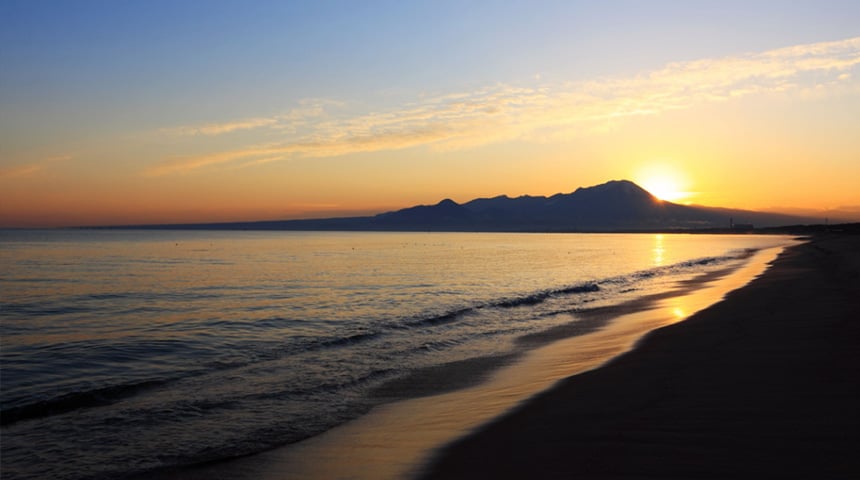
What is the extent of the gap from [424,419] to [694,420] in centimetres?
393

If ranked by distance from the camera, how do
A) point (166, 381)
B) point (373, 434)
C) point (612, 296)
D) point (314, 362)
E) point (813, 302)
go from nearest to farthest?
point (373, 434) → point (166, 381) → point (314, 362) → point (813, 302) → point (612, 296)

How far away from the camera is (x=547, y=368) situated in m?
13.2

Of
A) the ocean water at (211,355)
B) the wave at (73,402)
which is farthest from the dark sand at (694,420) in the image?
the wave at (73,402)

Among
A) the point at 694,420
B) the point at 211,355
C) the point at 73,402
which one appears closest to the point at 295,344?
the point at 211,355

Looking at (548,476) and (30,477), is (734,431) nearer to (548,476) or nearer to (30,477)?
(548,476)

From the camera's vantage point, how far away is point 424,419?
9367 millimetres

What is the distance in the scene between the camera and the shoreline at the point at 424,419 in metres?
7.24

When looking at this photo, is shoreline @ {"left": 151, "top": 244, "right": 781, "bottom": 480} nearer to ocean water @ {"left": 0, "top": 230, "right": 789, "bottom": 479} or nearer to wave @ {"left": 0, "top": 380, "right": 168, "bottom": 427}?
ocean water @ {"left": 0, "top": 230, "right": 789, "bottom": 479}

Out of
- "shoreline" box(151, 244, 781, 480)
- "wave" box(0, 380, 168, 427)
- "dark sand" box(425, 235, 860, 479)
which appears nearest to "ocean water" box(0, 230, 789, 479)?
"wave" box(0, 380, 168, 427)

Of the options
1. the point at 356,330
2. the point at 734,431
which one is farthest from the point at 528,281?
the point at 734,431

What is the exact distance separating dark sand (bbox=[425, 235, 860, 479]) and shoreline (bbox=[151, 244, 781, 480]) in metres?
0.47

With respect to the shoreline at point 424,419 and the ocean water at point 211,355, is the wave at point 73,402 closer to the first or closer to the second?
the ocean water at point 211,355

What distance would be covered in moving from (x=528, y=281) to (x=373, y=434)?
33.3 meters

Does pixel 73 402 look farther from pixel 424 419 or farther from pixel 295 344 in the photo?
pixel 295 344
